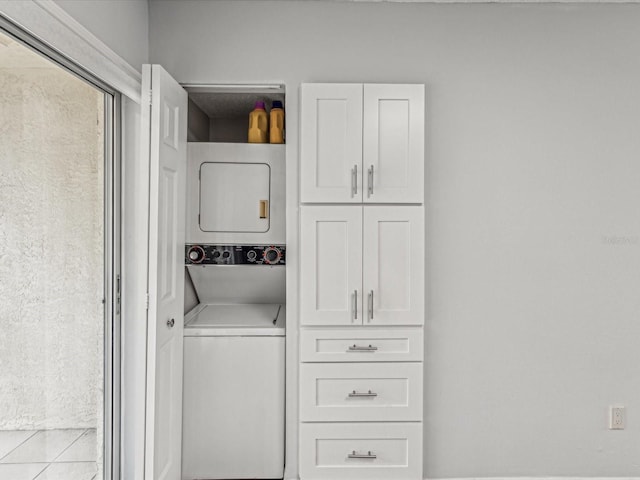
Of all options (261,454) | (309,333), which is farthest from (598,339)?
(261,454)

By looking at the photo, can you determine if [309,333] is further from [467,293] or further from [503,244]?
[503,244]

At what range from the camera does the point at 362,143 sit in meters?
2.49

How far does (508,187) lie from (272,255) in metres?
1.27

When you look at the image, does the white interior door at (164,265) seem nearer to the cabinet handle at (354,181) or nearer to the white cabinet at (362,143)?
the white cabinet at (362,143)

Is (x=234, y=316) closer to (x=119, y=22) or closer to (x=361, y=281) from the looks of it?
(x=361, y=281)

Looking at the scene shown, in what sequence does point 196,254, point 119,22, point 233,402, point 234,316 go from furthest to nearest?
point 234,316 → point 196,254 → point 233,402 → point 119,22

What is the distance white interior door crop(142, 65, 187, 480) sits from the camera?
217cm

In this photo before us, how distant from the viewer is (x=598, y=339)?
2.65 m

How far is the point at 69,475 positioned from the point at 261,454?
92 cm

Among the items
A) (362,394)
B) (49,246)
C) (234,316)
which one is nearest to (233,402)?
(234,316)

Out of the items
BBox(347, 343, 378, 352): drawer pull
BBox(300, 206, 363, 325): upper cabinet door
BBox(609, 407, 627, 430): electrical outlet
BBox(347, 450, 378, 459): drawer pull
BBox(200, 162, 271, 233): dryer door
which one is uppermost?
BBox(200, 162, 271, 233): dryer door

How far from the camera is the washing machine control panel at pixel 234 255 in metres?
2.77

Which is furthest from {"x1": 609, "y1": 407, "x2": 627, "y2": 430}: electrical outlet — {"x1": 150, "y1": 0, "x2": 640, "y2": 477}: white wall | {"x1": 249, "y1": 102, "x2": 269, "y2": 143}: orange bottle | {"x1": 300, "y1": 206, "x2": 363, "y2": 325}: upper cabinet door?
{"x1": 249, "y1": 102, "x2": 269, "y2": 143}: orange bottle

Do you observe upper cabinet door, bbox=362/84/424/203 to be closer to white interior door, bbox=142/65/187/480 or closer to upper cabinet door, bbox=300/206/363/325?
upper cabinet door, bbox=300/206/363/325
